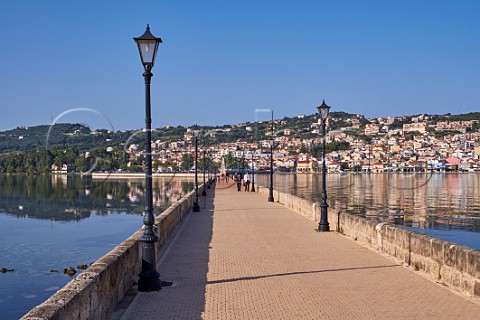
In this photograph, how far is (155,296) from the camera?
29.2 feet

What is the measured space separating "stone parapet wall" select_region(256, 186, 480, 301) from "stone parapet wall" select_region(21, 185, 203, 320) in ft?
16.3

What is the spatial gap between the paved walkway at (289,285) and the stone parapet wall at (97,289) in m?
0.36

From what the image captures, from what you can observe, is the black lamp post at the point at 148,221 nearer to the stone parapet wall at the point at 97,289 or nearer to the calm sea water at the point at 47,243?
the stone parapet wall at the point at 97,289

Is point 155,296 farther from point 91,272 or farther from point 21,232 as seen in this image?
point 21,232

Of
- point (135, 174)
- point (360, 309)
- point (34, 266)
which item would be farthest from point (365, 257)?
point (135, 174)

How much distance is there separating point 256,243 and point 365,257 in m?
3.49

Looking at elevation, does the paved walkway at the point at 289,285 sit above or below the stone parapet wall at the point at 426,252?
below

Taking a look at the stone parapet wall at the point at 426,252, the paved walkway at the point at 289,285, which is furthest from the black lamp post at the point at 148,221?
the stone parapet wall at the point at 426,252

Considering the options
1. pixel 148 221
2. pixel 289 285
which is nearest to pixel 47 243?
pixel 148 221

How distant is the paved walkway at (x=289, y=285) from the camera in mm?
7891

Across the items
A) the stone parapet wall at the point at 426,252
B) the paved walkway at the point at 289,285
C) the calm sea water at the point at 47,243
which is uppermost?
the stone parapet wall at the point at 426,252

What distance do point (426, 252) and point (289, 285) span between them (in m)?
2.60

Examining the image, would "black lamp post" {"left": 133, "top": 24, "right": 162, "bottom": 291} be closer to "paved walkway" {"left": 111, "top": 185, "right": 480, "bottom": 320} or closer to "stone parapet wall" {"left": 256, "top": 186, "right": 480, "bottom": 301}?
"paved walkway" {"left": 111, "top": 185, "right": 480, "bottom": 320}

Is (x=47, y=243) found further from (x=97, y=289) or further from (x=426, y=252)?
(x=97, y=289)
